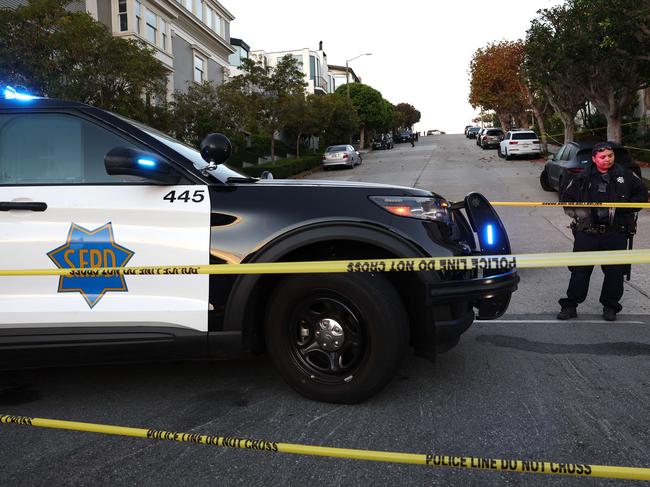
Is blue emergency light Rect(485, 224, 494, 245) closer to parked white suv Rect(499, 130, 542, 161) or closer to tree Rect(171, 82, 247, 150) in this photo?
tree Rect(171, 82, 247, 150)

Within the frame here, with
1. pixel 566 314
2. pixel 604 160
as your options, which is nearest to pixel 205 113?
pixel 604 160

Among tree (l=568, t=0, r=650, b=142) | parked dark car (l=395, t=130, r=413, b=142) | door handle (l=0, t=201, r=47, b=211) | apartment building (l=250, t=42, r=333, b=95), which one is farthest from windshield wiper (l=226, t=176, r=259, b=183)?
apartment building (l=250, t=42, r=333, b=95)

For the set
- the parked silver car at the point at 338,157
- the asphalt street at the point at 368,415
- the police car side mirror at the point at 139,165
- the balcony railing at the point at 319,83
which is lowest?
Result: the asphalt street at the point at 368,415

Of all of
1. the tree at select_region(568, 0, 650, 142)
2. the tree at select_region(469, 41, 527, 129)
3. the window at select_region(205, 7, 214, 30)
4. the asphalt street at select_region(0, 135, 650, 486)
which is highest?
the window at select_region(205, 7, 214, 30)

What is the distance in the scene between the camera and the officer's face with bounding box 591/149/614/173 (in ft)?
17.2

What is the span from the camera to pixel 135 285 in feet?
10.4

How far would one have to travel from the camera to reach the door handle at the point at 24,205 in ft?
10.5

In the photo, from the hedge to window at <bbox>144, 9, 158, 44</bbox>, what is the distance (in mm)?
8038

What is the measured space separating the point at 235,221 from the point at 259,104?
25.4 m

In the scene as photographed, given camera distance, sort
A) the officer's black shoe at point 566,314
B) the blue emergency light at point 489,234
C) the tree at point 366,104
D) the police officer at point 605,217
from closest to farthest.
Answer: the blue emergency light at point 489,234, the police officer at point 605,217, the officer's black shoe at point 566,314, the tree at point 366,104

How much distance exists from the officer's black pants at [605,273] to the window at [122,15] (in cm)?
2628

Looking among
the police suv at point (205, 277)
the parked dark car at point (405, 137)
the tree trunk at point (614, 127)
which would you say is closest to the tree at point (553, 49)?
the tree trunk at point (614, 127)

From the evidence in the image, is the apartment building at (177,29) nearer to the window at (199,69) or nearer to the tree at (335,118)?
the window at (199,69)

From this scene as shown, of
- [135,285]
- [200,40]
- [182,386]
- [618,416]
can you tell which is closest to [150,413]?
[182,386]
